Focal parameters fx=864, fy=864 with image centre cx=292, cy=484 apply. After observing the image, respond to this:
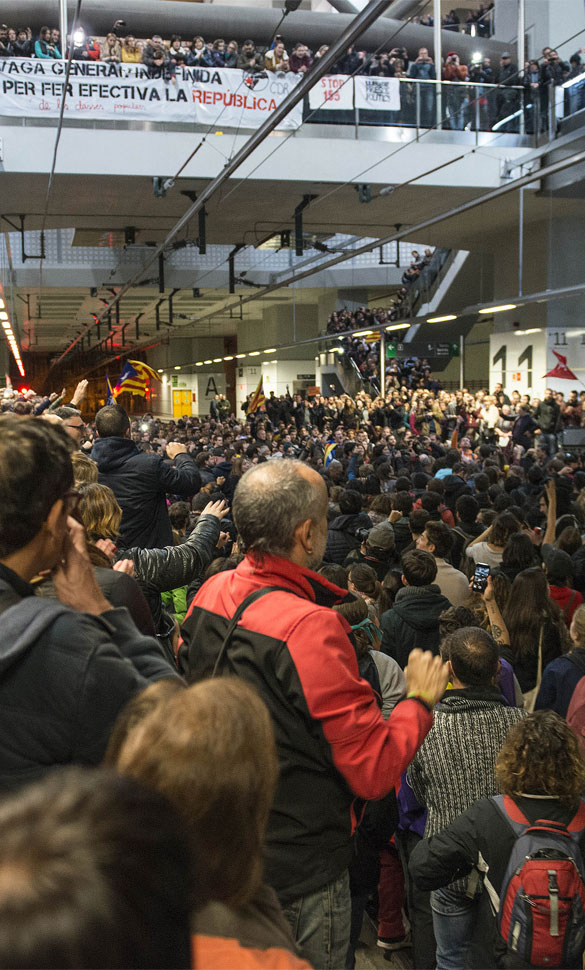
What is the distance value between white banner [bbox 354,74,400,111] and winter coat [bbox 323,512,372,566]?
9.62 metres

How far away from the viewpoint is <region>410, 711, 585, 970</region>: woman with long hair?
7.90ft

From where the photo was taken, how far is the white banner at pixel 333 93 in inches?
527

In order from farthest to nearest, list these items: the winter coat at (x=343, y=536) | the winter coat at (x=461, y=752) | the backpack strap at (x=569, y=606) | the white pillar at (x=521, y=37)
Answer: the white pillar at (x=521, y=37), the winter coat at (x=343, y=536), the backpack strap at (x=569, y=606), the winter coat at (x=461, y=752)

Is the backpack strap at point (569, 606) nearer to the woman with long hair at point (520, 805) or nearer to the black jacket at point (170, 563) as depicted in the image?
the black jacket at point (170, 563)

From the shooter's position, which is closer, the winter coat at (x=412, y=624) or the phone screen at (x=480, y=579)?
the winter coat at (x=412, y=624)

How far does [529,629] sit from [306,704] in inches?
104

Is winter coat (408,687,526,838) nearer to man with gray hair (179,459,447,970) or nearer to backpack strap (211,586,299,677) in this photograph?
man with gray hair (179,459,447,970)

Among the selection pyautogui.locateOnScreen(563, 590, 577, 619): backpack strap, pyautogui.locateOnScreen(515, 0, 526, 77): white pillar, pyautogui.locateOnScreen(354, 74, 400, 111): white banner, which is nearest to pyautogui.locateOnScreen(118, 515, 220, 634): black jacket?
pyautogui.locateOnScreen(563, 590, 577, 619): backpack strap

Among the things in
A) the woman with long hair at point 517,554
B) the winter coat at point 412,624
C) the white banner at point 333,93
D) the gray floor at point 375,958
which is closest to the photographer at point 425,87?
the white banner at point 333,93

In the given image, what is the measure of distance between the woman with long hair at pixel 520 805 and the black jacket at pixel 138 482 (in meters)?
2.48

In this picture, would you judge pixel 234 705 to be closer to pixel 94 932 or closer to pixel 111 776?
pixel 111 776

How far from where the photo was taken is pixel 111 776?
0.74 metres

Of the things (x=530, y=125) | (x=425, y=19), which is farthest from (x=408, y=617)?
(x=425, y=19)

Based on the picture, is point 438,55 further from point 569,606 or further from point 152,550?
point 152,550
